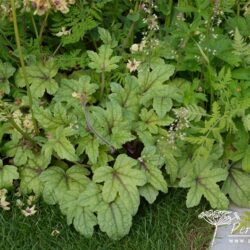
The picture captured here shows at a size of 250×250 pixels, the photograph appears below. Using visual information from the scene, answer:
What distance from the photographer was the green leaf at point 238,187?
2793 mm

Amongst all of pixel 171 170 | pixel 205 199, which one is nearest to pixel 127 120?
pixel 171 170

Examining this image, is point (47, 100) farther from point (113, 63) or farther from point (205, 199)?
point (205, 199)

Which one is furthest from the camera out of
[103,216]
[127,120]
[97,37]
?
[97,37]

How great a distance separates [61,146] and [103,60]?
0.52 metres

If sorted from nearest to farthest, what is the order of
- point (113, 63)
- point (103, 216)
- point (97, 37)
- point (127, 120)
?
point (103, 216) < point (127, 120) < point (113, 63) < point (97, 37)

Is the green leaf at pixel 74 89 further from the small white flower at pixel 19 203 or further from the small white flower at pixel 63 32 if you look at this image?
the small white flower at pixel 19 203

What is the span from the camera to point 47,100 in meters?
3.13

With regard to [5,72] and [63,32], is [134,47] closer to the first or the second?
[63,32]

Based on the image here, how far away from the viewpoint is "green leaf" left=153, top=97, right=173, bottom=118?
2.79 meters

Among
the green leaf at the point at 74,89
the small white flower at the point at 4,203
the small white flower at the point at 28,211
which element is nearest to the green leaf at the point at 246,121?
the green leaf at the point at 74,89

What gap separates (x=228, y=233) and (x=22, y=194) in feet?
3.21

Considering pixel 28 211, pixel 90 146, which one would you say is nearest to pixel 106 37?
pixel 90 146

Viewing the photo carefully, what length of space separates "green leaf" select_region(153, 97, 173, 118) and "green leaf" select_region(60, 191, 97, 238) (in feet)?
1.74

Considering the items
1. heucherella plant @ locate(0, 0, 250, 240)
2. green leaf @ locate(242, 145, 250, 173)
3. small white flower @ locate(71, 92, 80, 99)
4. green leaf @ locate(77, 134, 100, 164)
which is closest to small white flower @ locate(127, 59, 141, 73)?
heucherella plant @ locate(0, 0, 250, 240)
